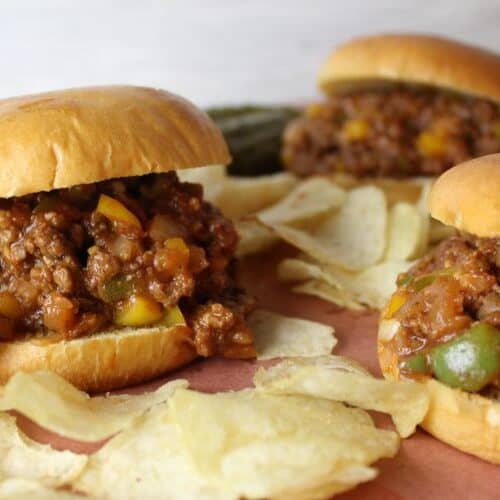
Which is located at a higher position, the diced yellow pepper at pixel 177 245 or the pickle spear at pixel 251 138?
the diced yellow pepper at pixel 177 245

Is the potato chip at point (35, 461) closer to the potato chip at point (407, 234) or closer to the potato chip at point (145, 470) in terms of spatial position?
the potato chip at point (145, 470)

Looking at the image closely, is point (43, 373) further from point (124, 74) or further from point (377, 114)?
point (124, 74)

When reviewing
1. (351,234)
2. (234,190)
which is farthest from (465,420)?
(234,190)

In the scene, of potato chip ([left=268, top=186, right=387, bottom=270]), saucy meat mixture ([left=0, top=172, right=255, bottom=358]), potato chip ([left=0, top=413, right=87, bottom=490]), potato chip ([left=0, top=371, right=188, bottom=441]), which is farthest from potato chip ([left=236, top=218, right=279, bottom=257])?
potato chip ([left=0, top=413, right=87, bottom=490])

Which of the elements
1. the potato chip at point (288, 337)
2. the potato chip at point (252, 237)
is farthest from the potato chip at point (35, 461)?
the potato chip at point (252, 237)

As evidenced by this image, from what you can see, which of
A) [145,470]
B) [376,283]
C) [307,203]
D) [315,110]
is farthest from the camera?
[315,110]

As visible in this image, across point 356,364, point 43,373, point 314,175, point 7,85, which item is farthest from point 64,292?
point 7,85

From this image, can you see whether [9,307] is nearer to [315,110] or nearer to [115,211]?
[115,211]
